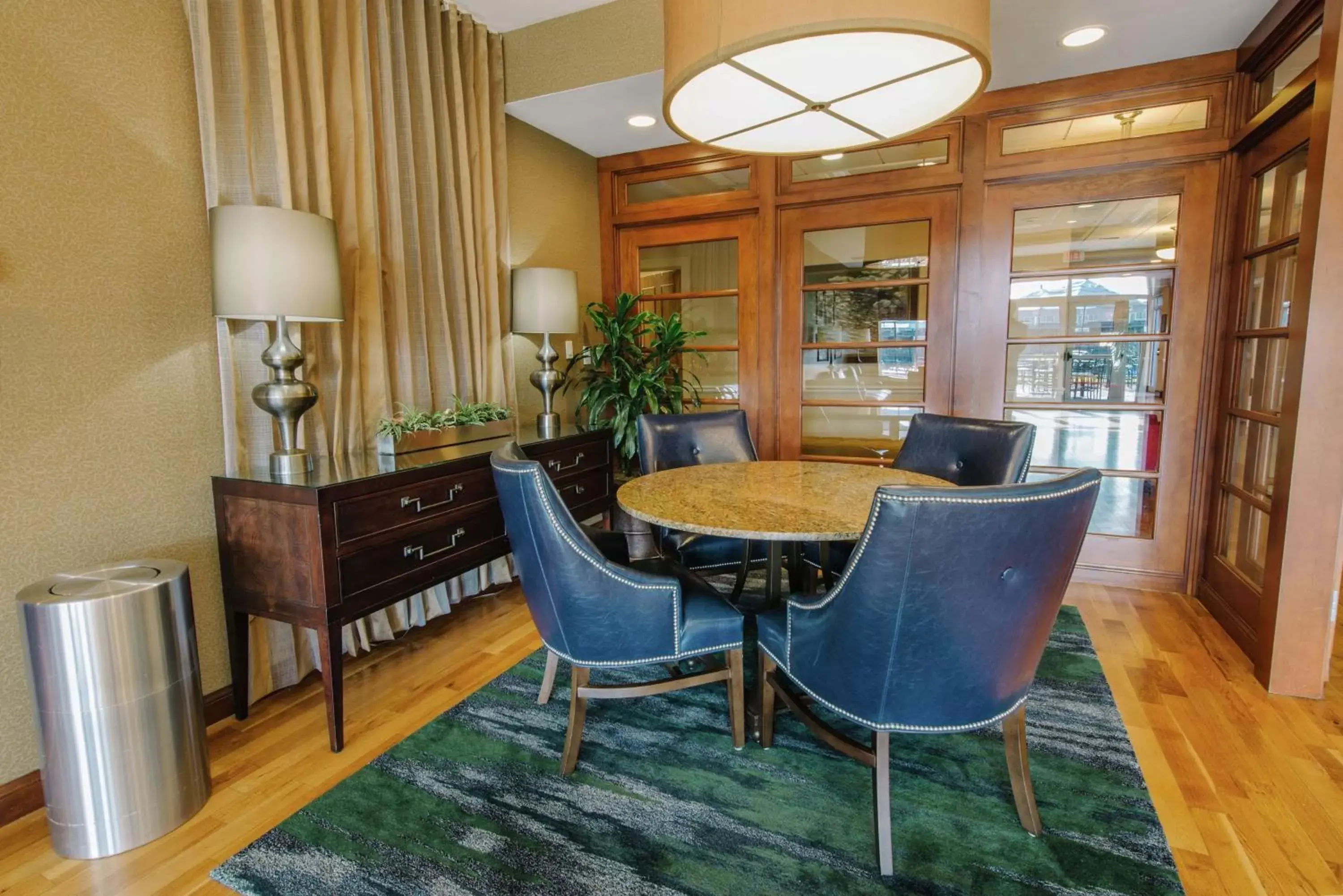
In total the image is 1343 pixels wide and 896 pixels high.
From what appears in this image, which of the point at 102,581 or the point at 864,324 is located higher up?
the point at 864,324

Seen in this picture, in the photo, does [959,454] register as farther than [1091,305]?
No

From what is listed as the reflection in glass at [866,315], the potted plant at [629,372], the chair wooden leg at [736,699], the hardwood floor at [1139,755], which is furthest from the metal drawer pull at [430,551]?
the reflection in glass at [866,315]

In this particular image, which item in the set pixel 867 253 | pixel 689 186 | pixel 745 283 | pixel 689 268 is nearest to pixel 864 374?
pixel 867 253

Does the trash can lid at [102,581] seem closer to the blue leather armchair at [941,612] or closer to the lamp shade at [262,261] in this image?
the lamp shade at [262,261]

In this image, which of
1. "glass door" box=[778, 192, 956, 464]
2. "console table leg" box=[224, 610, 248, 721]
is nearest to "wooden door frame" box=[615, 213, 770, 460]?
"glass door" box=[778, 192, 956, 464]

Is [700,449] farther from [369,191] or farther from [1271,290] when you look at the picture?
[1271,290]

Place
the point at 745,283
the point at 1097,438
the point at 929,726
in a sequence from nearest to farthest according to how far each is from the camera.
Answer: the point at 929,726
the point at 1097,438
the point at 745,283

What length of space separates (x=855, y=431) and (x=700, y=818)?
101 inches

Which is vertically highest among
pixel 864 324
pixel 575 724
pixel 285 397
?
pixel 864 324

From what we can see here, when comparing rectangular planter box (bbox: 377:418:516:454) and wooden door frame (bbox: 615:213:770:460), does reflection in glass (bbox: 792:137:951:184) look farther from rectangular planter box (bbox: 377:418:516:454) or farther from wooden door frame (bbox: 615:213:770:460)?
rectangular planter box (bbox: 377:418:516:454)

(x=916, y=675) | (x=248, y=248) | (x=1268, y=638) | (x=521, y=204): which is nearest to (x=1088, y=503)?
(x=916, y=675)

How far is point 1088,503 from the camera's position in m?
1.33

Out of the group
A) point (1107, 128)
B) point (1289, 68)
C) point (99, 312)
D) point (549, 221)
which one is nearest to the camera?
point (99, 312)

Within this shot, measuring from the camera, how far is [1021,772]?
158 centimetres
